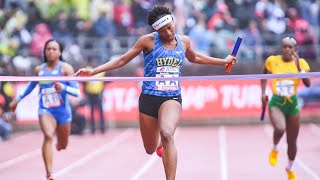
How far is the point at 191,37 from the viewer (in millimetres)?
24547

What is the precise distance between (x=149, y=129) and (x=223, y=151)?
310 inches

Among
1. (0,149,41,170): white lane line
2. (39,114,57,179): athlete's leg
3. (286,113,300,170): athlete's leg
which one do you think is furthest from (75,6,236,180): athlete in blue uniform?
(0,149,41,170): white lane line

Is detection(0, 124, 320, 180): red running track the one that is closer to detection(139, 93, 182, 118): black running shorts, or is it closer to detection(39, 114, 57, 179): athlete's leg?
detection(39, 114, 57, 179): athlete's leg

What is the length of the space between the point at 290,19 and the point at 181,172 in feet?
41.5

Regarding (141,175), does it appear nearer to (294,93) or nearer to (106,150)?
(294,93)

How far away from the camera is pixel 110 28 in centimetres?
2541

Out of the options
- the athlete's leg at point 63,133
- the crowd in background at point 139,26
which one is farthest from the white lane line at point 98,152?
the crowd in background at point 139,26

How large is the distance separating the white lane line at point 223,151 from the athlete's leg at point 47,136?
107 inches

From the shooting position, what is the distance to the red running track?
13.5 m

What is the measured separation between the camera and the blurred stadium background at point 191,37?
24625mm

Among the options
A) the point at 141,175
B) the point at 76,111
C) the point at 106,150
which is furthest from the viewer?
the point at 76,111

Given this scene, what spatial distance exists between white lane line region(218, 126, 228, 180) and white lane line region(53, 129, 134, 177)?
8.01ft

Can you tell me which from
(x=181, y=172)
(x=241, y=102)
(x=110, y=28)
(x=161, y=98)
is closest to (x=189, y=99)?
(x=241, y=102)

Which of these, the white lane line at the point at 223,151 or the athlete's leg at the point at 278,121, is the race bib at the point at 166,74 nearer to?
the athlete's leg at the point at 278,121
